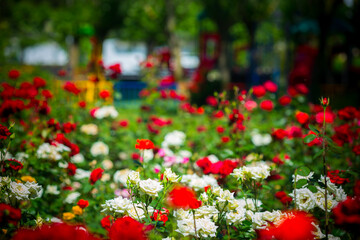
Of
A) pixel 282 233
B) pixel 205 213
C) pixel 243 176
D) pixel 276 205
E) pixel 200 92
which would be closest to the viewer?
pixel 282 233

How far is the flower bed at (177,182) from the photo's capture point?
146cm

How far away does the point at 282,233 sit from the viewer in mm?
1062

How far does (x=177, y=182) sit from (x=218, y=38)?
42.2ft

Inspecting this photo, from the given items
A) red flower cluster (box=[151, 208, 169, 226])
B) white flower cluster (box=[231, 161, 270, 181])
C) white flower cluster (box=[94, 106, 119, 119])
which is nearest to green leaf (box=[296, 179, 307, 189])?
white flower cluster (box=[231, 161, 270, 181])

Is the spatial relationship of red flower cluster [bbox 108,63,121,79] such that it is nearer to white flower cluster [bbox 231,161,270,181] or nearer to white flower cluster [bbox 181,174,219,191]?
white flower cluster [bbox 181,174,219,191]

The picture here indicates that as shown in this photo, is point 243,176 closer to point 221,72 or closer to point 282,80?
point 221,72

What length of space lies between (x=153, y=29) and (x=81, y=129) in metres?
19.0

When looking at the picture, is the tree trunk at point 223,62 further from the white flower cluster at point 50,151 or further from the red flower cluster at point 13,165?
the red flower cluster at point 13,165

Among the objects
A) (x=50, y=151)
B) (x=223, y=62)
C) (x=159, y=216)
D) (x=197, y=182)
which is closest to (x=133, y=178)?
(x=159, y=216)

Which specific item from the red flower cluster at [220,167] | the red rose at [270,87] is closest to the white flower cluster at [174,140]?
the red flower cluster at [220,167]

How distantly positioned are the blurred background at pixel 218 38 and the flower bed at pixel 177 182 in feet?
1.69

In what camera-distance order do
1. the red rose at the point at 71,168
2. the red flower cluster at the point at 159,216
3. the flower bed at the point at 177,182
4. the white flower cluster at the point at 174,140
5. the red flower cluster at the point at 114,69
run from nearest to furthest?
the flower bed at the point at 177,182 → the red flower cluster at the point at 159,216 → the red rose at the point at 71,168 → the white flower cluster at the point at 174,140 → the red flower cluster at the point at 114,69

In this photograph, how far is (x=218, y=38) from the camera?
13.9 meters

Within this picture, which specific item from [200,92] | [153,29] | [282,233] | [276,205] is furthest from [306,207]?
[153,29]
